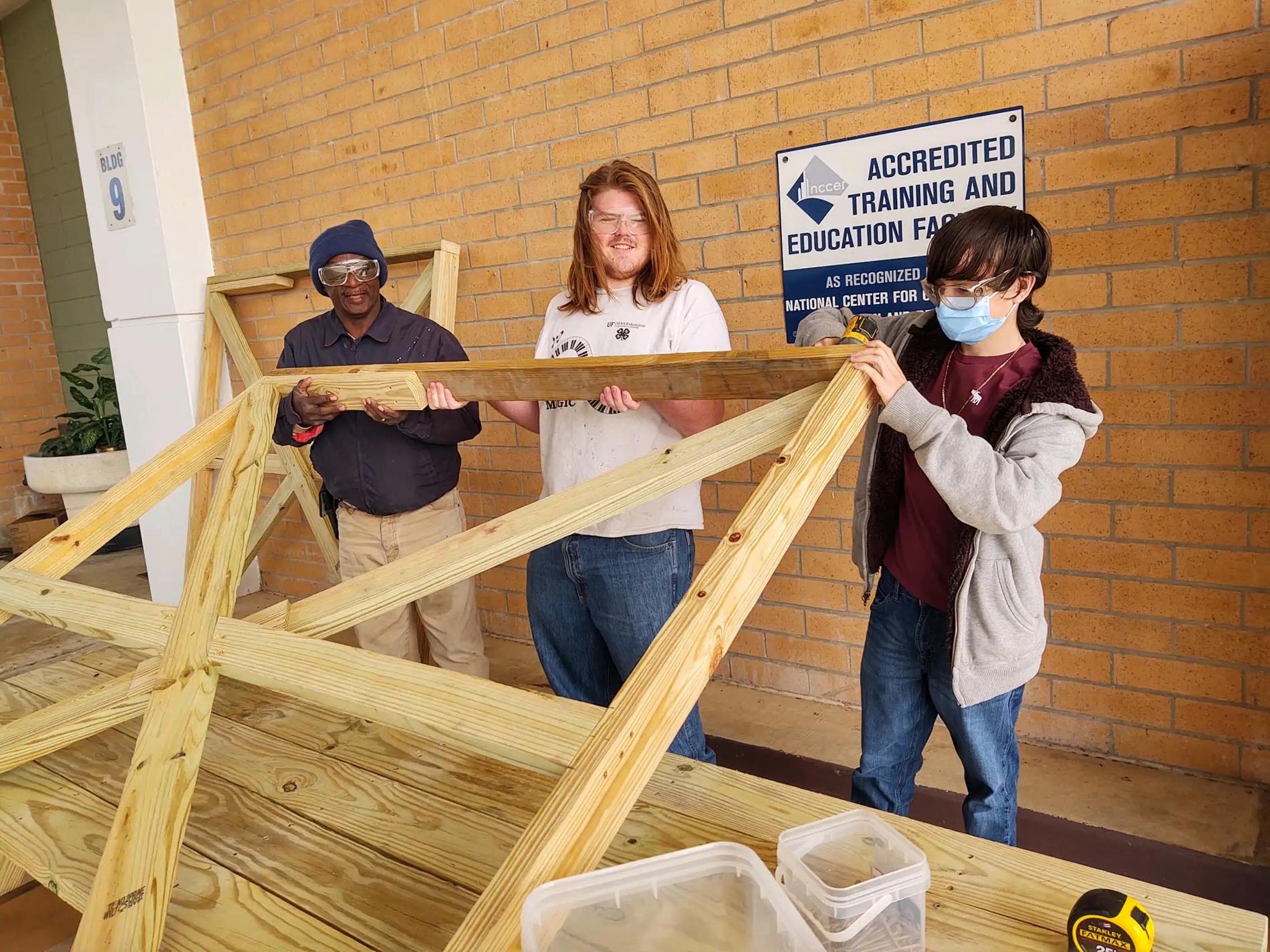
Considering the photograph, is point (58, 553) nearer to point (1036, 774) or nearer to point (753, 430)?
point (753, 430)

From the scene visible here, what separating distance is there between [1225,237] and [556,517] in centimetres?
186

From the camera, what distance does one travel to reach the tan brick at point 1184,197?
221 centimetres

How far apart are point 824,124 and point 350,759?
2.21 m

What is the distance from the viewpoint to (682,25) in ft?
9.73

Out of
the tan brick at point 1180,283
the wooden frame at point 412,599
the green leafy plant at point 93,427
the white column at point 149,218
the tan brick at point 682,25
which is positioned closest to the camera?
the wooden frame at point 412,599

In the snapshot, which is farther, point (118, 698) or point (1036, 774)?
point (1036, 774)

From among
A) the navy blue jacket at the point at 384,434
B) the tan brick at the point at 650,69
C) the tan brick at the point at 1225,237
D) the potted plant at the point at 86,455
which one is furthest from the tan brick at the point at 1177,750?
the potted plant at the point at 86,455

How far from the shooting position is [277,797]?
1436mm

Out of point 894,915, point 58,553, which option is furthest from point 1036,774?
point 58,553

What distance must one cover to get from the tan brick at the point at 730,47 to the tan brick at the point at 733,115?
122 millimetres

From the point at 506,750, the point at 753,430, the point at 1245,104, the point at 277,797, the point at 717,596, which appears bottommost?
the point at 277,797

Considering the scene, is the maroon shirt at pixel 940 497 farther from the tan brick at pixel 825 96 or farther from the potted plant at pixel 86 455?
the potted plant at pixel 86 455

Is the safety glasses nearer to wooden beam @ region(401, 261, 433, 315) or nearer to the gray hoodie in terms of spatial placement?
wooden beam @ region(401, 261, 433, 315)

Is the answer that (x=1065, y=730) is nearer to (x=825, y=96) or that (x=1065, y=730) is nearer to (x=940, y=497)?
(x=940, y=497)
